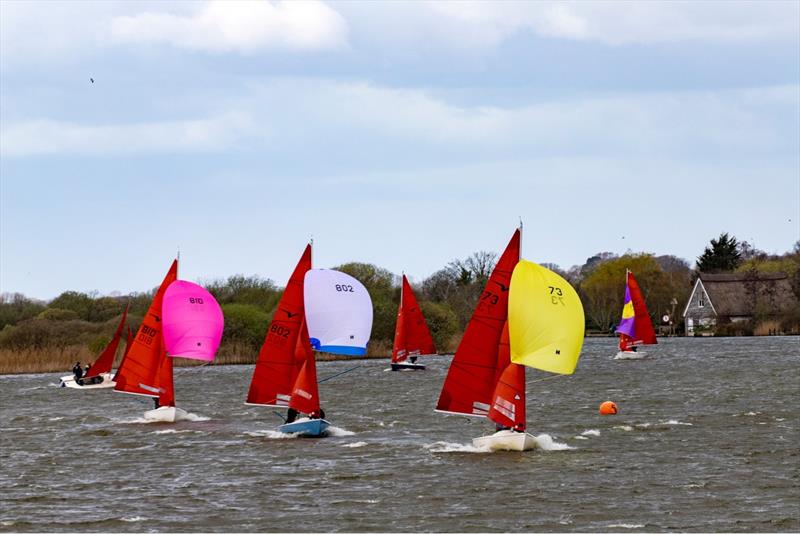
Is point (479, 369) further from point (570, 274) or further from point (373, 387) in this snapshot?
point (570, 274)

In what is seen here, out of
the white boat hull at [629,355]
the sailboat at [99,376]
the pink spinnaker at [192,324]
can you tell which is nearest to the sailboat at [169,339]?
the pink spinnaker at [192,324]

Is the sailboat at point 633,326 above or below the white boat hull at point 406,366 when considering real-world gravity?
above

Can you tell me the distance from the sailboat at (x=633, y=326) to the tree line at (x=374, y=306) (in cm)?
1415

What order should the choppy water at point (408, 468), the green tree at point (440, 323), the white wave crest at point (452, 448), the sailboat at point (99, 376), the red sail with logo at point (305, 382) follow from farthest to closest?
the green tree at point (440, 323), the sailboat at point (99, 376), the red sail with logo at point (305, 382), the white wave crest at point (452, 448), the choppy water at point (408, 468)

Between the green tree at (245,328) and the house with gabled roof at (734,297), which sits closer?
the green tree at (245,328)

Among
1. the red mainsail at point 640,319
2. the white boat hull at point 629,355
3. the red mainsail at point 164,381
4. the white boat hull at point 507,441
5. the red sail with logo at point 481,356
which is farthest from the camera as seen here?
the red mainsail at point 640,319

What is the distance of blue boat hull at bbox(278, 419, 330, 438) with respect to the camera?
31375mm

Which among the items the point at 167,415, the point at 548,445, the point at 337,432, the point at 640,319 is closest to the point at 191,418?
the point at 167,415

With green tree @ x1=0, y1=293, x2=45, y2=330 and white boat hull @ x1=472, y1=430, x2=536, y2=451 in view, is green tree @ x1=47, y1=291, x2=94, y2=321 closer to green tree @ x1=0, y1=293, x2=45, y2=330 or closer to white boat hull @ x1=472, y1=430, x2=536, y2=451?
green tree @ x1=0, y1=293, x2=45, y2=330

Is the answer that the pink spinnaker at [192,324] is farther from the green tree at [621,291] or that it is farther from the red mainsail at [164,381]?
the green tree at [621,291]

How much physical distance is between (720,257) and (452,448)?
117m

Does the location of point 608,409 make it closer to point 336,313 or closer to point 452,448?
point 452,448

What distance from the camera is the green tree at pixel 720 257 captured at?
139500 mm

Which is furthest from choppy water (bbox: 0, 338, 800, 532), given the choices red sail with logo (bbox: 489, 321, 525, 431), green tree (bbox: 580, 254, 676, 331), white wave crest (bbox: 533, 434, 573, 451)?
green tree (bbox: 580, 254, 676, 331)
